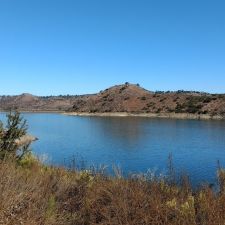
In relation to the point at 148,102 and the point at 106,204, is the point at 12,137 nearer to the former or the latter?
the point at 106,204

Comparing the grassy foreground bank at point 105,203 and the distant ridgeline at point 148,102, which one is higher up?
the distant ridgeline at point 148,102

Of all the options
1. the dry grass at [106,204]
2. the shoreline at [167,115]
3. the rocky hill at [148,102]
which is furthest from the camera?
the rocky hill at [148,102]

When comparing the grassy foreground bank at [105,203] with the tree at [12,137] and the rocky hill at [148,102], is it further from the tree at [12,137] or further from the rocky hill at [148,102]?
the rocky hill at [148,102]

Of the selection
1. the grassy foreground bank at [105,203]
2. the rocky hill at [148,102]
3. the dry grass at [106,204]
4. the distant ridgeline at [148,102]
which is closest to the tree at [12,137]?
the grassy foreground bank at [105,203]

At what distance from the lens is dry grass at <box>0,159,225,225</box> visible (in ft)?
22.9

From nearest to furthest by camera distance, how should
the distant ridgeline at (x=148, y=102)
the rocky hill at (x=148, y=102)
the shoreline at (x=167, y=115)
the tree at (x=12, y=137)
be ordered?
the tree at (x=12, y=137)
the shoreline at (x=167, y=115)
the distant ridgeline at (x=148, y=102)
the rocky hill at (x=148, y=102)

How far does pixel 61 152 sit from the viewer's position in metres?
47.7

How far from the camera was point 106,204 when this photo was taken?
8.43 meters

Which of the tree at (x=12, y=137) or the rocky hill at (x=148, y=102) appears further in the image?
the rocky hill at (x=148, y=102)

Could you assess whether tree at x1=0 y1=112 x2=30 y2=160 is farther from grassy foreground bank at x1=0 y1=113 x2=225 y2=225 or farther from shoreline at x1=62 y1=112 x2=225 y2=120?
shoreline at x1=62 y1=112 x2=225 y2=120

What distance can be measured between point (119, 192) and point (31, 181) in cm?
186

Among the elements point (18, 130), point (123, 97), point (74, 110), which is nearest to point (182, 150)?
point (18, 130)

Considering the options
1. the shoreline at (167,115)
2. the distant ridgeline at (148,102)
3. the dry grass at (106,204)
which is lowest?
the dry grass at (106,204)

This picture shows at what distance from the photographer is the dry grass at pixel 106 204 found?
6977mm
